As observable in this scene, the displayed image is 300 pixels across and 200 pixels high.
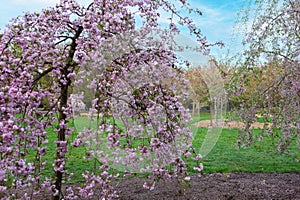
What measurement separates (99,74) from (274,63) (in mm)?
2652

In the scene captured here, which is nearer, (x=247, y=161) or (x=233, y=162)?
(x=233, y=162)

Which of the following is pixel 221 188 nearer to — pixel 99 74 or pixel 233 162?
pixel 233 162

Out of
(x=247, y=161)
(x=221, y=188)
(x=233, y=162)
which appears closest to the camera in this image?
(x=221, y=188)

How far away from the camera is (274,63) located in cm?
458

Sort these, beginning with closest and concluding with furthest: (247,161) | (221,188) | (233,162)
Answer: (221,188) < (233,162) < (247,161)

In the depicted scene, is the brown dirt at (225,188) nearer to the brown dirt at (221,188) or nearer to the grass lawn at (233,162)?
the brown dirt at (221,188)

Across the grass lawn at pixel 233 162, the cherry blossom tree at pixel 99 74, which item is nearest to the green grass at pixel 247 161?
the grass lawn at pixel 233 162

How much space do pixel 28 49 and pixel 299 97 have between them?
130 inches

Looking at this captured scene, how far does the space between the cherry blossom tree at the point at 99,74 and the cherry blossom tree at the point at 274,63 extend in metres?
1.32

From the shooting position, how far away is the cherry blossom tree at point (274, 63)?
4.40 m

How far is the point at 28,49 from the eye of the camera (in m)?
2.71

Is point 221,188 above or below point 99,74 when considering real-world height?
below

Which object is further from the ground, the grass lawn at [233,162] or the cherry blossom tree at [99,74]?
the cherry blossom tree at [99,74]

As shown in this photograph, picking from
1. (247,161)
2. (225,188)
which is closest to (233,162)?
(247,161)
